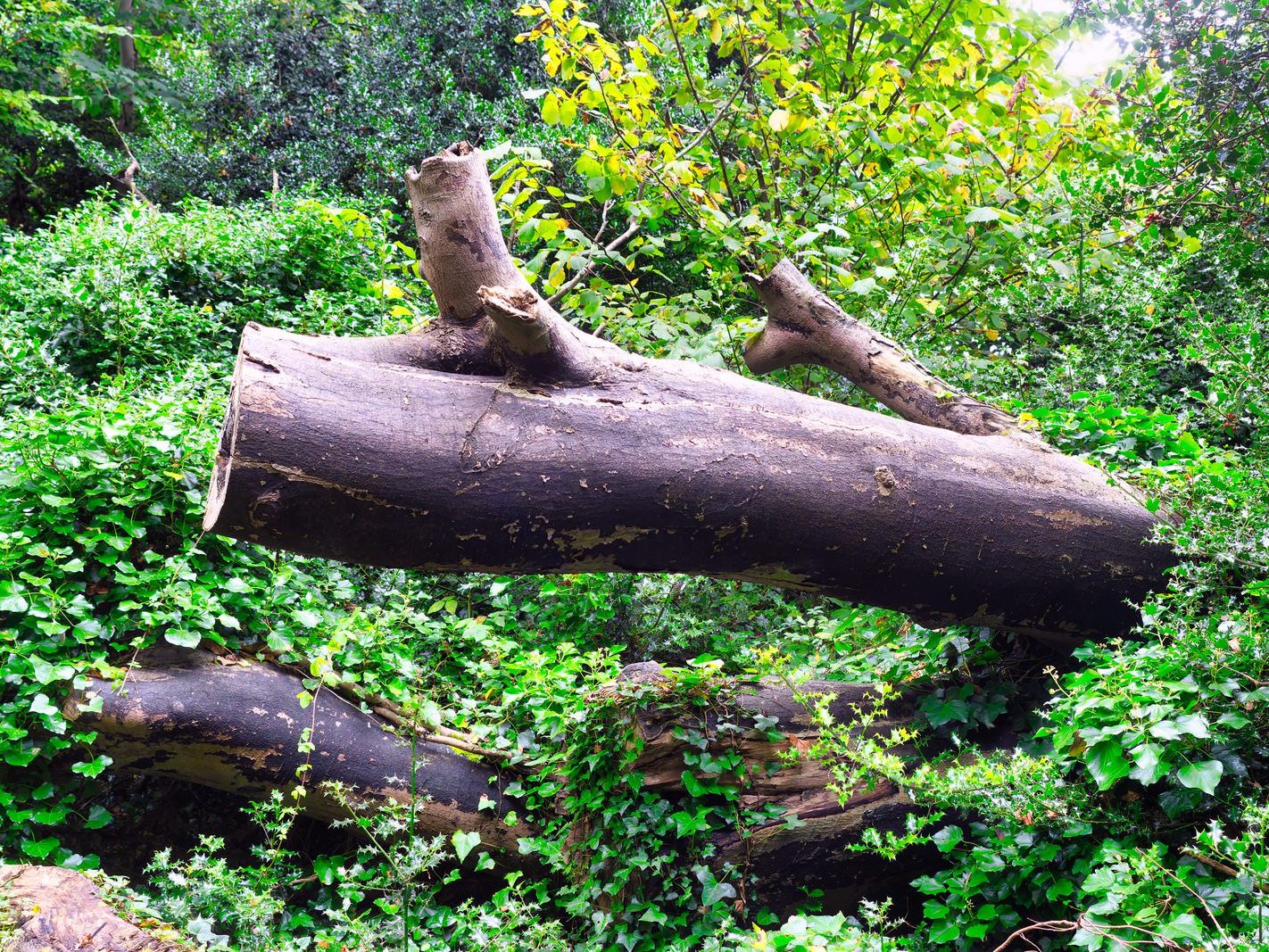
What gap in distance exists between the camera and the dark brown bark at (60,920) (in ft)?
8.17

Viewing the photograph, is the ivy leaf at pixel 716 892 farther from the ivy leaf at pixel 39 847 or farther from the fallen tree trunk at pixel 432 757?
the ivy leaf at pixel 39 847

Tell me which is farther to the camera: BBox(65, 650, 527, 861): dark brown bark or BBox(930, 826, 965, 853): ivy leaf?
BBox(65, 650, 527, 861): dark brown bark

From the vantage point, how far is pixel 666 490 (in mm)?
2445

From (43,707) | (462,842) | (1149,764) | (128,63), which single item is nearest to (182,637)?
(43,707)

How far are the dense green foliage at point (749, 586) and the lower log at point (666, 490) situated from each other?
0.28 m

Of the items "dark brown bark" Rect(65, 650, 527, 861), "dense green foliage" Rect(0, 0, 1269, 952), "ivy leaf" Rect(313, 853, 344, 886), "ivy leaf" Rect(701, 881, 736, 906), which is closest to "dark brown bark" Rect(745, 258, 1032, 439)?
"dense green foliage" Rect(0, 0, 1269, 952)

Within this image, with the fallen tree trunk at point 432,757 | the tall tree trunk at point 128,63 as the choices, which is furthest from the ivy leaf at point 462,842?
the tall tree trunk at point 128,63

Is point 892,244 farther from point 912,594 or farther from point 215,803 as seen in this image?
point 215,803

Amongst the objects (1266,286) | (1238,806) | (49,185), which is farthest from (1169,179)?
(49,185)

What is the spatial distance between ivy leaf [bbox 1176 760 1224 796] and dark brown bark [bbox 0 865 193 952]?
2.57 metres

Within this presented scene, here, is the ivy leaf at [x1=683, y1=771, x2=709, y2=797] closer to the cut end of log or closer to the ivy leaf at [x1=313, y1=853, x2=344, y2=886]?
the ivy leaf at [x1=313, y1=853, x2=344, y2=886]

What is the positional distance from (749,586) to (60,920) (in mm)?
3415

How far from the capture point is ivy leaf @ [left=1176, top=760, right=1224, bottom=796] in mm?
2033

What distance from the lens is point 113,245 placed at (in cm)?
654
